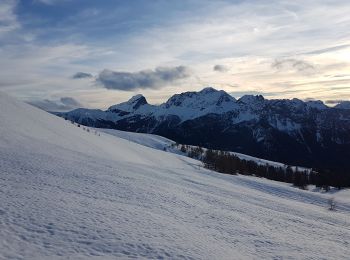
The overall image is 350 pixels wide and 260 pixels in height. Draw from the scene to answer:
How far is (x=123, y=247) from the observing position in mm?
18750

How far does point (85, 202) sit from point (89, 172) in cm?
1085

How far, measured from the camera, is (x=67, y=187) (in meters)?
28.3

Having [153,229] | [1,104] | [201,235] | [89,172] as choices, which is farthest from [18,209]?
[1,104]

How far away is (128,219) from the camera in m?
23.3

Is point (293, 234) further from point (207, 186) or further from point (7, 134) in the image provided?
point (7, 134)

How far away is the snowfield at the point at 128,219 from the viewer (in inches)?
731

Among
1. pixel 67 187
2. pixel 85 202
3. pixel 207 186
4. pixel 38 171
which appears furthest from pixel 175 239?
pixel 207 186

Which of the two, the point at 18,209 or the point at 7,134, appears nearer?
the point at 18,209

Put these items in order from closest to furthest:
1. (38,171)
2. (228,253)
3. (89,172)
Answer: (228,253) → (38,171) → (89,172)

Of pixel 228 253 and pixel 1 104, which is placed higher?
pixel 1 104

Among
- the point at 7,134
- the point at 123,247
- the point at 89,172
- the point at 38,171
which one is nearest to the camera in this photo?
the point at 123,247

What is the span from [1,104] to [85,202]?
42.4 meters

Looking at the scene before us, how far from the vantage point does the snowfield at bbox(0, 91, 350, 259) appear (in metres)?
18.6

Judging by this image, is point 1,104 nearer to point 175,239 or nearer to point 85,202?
point 85,202
